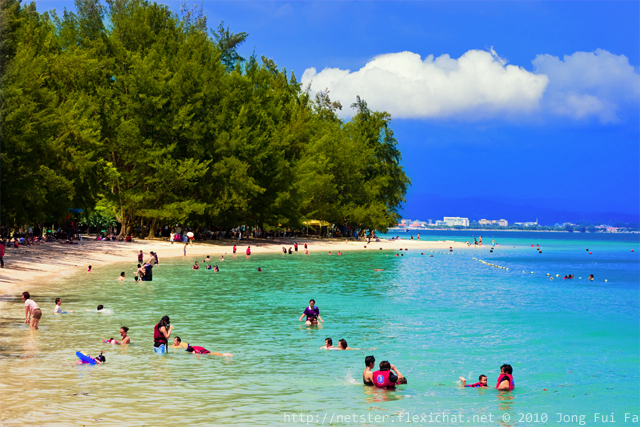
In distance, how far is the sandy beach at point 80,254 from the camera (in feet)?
136

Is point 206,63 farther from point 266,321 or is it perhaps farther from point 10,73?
point 266,321

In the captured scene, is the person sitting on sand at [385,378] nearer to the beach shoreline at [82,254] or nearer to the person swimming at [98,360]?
the person swimming at [98,360]

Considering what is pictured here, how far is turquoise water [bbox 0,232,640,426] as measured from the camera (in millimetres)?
16188

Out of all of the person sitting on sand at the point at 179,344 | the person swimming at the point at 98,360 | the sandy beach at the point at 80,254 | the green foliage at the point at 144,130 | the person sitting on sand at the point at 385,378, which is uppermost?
the green foliage at the point at 144,130

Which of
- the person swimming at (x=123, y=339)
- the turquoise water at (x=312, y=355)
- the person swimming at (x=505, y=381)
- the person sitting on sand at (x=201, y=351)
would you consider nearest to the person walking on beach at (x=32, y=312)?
the turquoise water at (x=312, y=355)

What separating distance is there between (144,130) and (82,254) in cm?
2165

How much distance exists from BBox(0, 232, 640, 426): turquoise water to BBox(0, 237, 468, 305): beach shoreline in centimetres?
224

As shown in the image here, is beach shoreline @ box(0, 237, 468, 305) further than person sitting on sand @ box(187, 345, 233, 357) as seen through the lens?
Yes

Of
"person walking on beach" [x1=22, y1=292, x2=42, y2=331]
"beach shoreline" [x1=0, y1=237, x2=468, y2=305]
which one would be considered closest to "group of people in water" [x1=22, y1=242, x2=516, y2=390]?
"person walking on beach" [x1=22, y1=292, x2=42, y2=331]

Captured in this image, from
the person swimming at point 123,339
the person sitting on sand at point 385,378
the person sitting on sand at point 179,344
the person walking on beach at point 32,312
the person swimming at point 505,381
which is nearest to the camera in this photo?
the person sitting on sand at point 385,378

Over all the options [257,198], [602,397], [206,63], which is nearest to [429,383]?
[602,397]

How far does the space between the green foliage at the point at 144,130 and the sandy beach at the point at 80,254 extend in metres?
3.07

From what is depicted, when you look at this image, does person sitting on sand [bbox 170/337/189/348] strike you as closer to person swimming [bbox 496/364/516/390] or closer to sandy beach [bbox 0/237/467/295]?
person swimming [bbox 496/364/516/390]

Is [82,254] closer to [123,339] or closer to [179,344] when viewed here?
[123,339]
